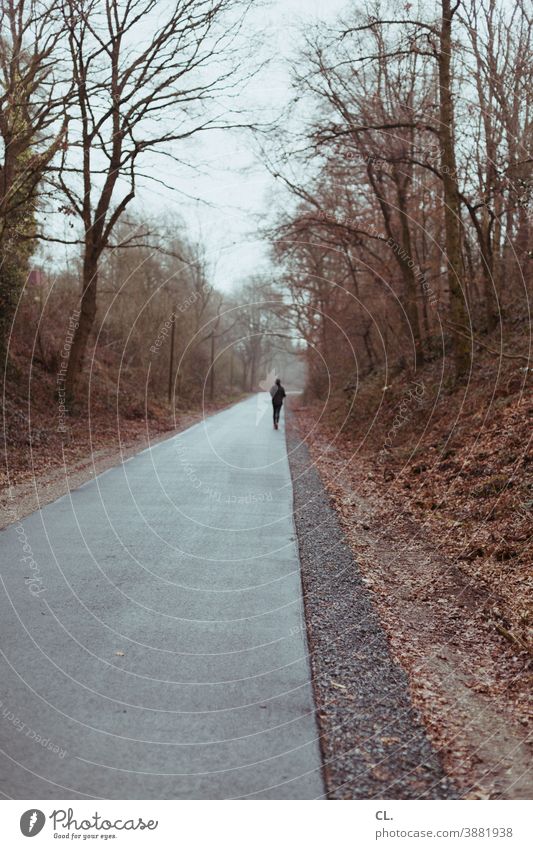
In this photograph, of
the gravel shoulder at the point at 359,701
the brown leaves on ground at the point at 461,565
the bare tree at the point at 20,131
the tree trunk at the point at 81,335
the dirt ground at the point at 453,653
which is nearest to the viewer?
the gravel shoulder at the point at 359,701

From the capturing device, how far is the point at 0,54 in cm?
1210

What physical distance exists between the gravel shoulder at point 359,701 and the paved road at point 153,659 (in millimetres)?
123

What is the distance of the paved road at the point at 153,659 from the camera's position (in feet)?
11.7

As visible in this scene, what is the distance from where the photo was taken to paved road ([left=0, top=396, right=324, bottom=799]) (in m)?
3.56

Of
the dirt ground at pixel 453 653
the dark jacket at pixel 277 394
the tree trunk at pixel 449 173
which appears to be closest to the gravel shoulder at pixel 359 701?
the dirt ground at pixel 453 653

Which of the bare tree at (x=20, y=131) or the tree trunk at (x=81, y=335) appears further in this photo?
the tree trunk at (x=81, y=335)

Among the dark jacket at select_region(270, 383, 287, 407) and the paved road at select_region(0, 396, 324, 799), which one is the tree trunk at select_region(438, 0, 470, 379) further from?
the dark jacket at select_region(270, 383, 287, 407)

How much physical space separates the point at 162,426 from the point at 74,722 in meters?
23.5
